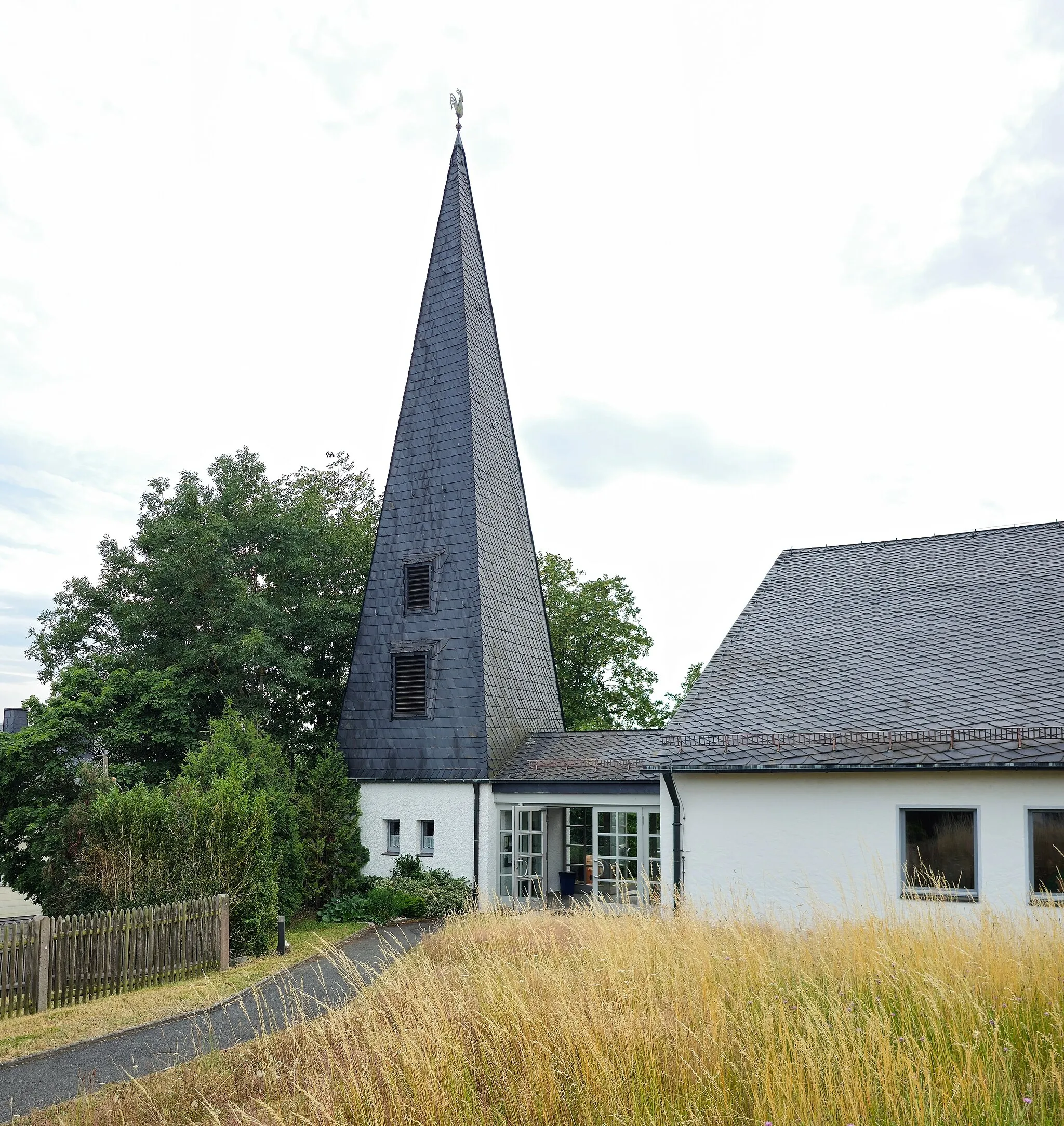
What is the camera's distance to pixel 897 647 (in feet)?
51.0

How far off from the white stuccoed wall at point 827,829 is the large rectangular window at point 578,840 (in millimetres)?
7688

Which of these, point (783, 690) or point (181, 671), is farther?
point (181, 671)

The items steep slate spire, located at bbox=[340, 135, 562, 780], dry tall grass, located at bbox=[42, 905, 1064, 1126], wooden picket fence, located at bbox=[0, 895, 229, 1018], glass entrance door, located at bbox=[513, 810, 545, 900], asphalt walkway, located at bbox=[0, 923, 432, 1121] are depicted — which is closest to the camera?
dry tall grass, located at bbox=[42, 905, 1064, 1126]

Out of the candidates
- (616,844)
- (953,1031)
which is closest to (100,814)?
(616,844)

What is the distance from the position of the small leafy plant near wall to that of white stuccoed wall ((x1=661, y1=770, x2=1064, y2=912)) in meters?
5.27

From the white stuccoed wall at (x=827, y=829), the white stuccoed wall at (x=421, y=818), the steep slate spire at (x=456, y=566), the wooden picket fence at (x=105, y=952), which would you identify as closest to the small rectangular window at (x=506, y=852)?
the white stuccoed wall at (x=421, y=818)

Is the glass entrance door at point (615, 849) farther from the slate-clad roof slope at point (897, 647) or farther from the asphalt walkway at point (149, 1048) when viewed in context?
the asphalt walkway at point (149, 1048)

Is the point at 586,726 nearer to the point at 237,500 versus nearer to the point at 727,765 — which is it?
the point at 237,500

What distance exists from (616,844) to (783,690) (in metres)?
4.66

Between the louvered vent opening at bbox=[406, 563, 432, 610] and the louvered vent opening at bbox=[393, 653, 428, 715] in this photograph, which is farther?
the louvered vent opening at bbox=[406, 563, 432, 610]

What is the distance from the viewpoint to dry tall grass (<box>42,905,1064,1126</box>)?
393 centimetres

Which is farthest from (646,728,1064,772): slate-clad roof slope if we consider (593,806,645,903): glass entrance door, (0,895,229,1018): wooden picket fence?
(0,895,229,1018): wooden picket fence

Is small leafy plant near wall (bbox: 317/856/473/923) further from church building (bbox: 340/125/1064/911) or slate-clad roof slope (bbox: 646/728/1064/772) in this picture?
slate-clad roof slope (bbox: 646/728/1064/772)

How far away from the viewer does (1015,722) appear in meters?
12.7
